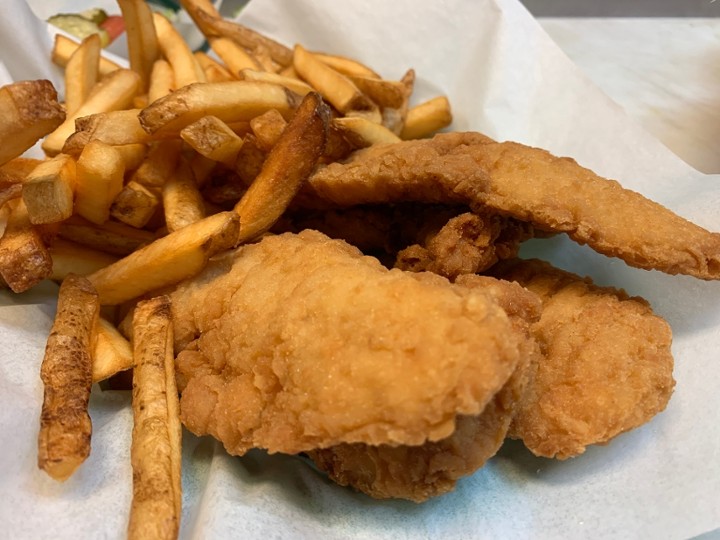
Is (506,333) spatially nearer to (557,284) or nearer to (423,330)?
(423,330)

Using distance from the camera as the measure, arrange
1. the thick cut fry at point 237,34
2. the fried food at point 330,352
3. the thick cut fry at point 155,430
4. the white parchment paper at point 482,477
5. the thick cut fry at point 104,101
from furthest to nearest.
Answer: the thick cut fry at point 237,34
the thick cut fry at point 104,101
the white parchment paper at point 482,477
the thick cut fry at point 155,430
the fried food at point 330,352

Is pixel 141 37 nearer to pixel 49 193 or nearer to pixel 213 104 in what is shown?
pixel 213 104

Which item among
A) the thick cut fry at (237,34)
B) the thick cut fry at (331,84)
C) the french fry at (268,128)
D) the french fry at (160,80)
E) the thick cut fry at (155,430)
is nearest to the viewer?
the thick cut fry at (155,430)

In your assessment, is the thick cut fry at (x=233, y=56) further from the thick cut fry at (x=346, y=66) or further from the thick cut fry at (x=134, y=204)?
the thick cut fry at (x=134, y=204)

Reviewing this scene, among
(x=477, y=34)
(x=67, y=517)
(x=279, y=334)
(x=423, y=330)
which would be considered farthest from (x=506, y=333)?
(x=477, y=34)

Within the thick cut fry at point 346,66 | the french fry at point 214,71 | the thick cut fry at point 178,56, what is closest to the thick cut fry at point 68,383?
the thick cut fry at point 178,56

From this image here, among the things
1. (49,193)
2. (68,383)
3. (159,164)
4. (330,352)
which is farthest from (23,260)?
(330,352)

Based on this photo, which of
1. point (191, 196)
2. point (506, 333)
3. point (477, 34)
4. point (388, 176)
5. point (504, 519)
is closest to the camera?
point (506, 333)
